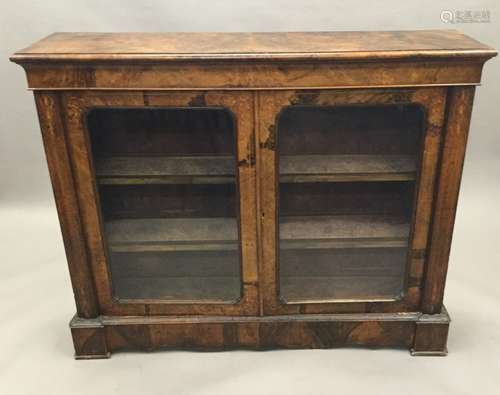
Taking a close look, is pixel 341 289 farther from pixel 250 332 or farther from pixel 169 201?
pixel 169 201

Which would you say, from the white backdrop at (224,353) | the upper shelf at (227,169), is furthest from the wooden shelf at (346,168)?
the white backdrop at (224,353)

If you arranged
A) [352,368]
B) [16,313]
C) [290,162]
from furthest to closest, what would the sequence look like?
[16,313], [352,368], [290,162]

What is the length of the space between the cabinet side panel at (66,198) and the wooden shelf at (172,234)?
106 mm

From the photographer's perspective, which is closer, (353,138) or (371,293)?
(353,138)

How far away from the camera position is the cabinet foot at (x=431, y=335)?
1898 millimetres

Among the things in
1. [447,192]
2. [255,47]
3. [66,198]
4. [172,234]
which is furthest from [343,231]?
[66,198]

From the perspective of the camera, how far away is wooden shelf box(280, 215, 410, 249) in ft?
6.10

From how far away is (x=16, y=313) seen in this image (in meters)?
2.19

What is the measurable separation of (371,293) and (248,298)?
1.34 feet

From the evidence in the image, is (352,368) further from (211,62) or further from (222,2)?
(222,2)

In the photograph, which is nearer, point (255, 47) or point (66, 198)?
point (255, 47)

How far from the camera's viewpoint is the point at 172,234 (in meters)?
1.92

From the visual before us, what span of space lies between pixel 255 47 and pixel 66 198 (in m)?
0.73

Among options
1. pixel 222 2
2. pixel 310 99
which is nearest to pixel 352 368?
pixel 310 99
